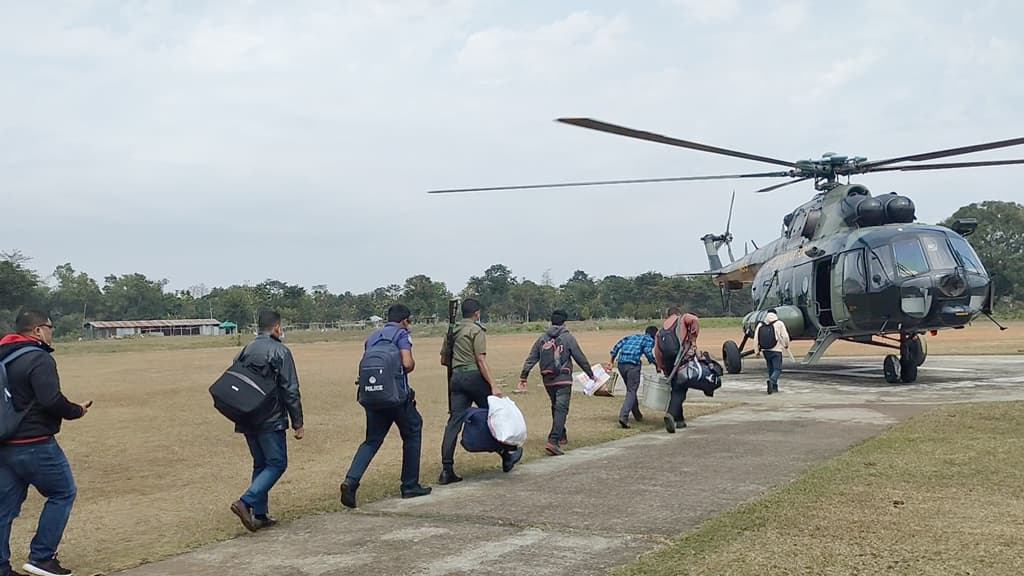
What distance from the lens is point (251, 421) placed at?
19.9ft

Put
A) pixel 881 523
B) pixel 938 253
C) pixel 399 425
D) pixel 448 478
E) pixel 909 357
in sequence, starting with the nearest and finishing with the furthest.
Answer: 1. pixel 881 523
2. pixel 399 425
3. pixel 448 478
4. pixel 938 253
5. pixel 909 357

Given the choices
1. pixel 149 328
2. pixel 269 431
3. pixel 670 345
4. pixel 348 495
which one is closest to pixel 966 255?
pixel 670 345

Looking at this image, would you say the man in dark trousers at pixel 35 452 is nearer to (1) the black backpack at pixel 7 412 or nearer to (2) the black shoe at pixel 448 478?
(1) the black backpack at pixel 7 412

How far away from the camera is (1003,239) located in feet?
277

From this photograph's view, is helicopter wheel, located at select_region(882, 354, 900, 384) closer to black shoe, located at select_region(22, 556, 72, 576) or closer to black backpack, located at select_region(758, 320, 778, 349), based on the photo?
A: black backpack, located at select_region(758, 320, 778, 349)

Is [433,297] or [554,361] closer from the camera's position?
[554,361]

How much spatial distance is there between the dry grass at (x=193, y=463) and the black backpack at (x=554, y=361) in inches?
36.0

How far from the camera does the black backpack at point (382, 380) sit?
671 centimetres

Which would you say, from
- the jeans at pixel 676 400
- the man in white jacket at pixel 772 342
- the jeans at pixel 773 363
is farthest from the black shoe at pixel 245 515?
the jeans at pixel 773 363

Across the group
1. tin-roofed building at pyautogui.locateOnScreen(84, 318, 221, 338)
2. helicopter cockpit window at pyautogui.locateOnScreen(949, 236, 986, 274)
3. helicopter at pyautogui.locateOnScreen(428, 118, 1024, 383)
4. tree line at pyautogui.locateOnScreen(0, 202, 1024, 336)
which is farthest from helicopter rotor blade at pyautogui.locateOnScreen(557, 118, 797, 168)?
tin-roofed building at pyautogui.locateOnScreen(84, 318, 221, 338)

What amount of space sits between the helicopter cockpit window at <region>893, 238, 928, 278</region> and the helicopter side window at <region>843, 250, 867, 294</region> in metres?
0.66

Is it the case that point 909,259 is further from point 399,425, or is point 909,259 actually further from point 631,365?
point 399,425

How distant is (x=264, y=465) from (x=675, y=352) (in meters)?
5.85

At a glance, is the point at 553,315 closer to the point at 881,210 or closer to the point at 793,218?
the point at 881,210
